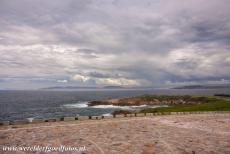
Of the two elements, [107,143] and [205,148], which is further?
[107,143]

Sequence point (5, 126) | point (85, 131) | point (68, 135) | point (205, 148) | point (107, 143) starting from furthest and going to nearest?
point (5, 126)
point (85, 131)
point (68, 135)
point (107, 143)
point (205, 148)

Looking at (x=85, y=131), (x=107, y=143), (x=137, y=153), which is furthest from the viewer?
(x=85, y=131)

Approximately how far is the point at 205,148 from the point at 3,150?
13.5 meters

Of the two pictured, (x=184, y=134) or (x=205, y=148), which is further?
(x=184, y=134)

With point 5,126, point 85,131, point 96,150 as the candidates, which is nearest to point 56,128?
point 85,131

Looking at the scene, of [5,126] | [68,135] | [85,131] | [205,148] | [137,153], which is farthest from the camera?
[5,126]

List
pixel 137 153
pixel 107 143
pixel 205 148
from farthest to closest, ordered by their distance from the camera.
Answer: pixel 107 143
pixel 205 148
pixel 137 153

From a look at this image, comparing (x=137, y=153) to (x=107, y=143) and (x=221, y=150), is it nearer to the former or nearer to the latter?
(x=107, y=143)

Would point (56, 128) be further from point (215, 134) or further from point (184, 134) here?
point (215, 134)

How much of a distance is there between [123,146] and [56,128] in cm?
940

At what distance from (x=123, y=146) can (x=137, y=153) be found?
1.90 meters

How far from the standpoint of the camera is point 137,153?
1590cm

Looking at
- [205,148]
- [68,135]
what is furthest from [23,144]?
[205,148]

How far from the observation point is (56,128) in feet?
80.6
